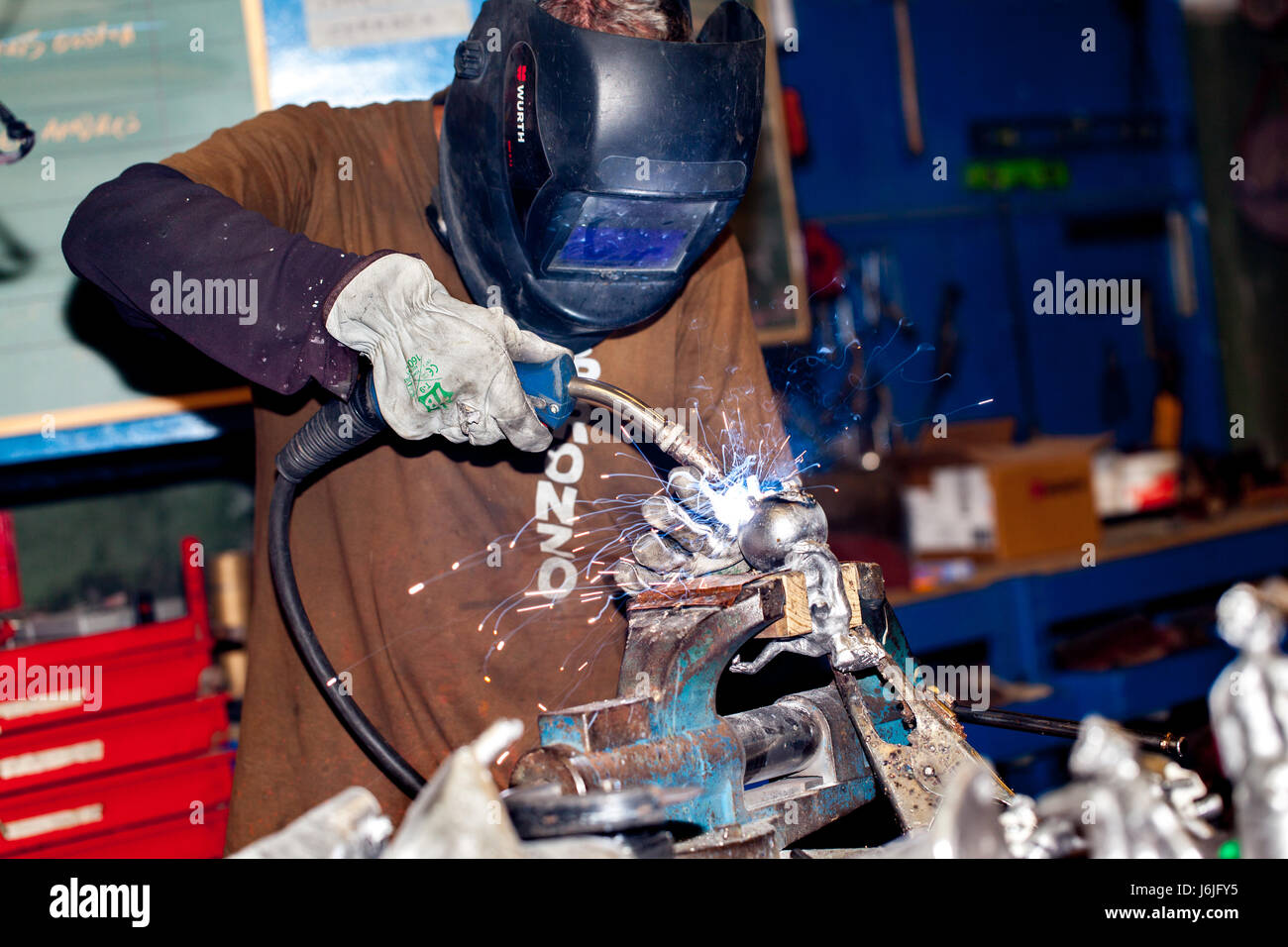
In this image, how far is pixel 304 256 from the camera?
1.17 meters

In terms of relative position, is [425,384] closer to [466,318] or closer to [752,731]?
[466,318]

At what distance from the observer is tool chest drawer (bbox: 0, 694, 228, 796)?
1.78 metres

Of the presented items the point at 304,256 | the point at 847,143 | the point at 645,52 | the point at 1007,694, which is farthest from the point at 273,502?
the point at 847,143

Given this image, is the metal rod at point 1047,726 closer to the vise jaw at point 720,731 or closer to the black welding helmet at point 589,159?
the vise jaw at point 720,731

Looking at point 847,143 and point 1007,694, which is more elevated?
point 847,143

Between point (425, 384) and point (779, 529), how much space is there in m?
0.43

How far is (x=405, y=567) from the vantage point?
5.17 ft

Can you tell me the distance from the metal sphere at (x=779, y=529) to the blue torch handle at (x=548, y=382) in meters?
0.29

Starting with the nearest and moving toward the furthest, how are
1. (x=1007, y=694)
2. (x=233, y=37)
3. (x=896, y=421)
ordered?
(x=233, y=37) → (x=1007, y=694) → (x=896, y=421)

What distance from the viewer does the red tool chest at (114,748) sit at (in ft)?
5.85

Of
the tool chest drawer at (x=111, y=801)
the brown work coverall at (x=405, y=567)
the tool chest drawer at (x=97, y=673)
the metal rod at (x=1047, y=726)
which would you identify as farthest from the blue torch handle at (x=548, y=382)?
Answer: the tool chest drawer at (x=111, y=801)

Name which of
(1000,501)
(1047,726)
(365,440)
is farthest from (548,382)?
(1000,501)
